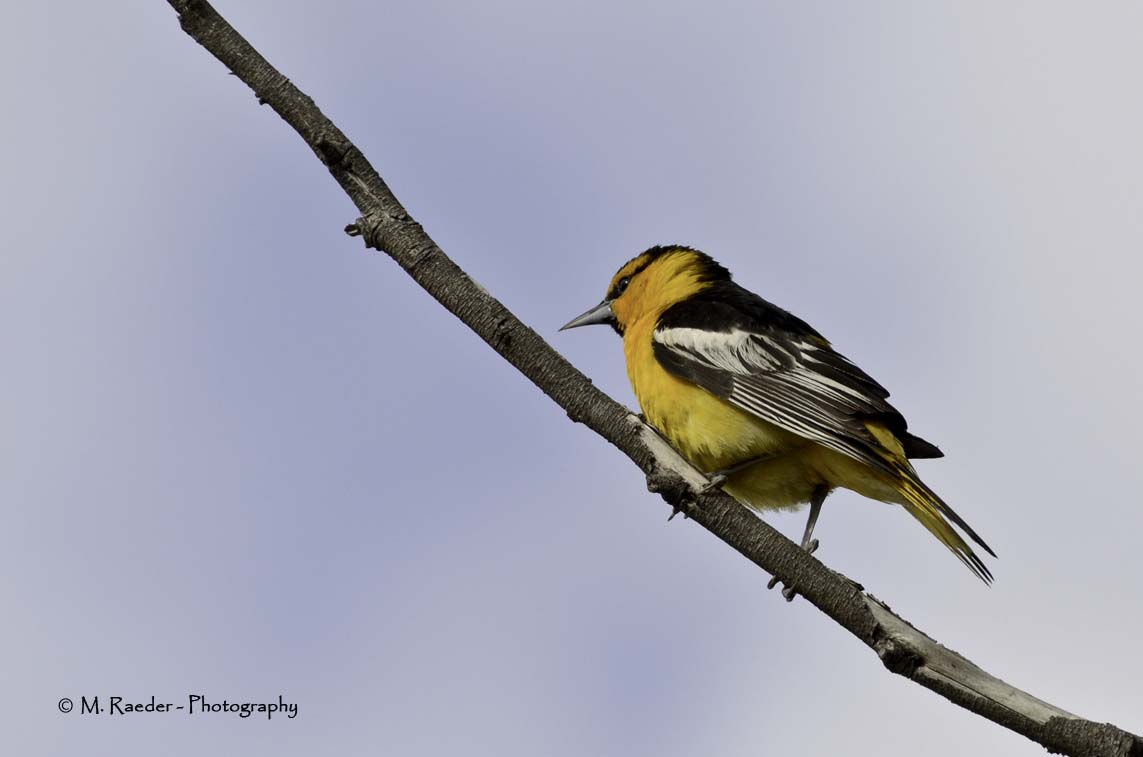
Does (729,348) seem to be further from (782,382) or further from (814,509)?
(814,509)

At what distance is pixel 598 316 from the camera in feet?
25.1

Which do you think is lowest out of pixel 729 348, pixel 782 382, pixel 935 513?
pixel 935 513

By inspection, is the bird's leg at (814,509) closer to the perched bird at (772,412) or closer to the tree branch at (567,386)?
the perched bird at (772,412)

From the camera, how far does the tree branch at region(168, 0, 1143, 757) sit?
4.50 metres

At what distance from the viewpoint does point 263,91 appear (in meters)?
4.60

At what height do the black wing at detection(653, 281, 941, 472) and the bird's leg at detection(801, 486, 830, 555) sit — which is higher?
the black wing at detection(653, 281, 941, 472)

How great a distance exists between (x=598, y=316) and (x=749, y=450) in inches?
84.3

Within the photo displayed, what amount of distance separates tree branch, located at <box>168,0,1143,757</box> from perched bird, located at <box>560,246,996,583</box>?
0.92 m

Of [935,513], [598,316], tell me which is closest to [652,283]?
[598,316]

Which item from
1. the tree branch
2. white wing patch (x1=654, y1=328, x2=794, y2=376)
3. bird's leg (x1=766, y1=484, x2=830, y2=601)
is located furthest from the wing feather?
the tree branch

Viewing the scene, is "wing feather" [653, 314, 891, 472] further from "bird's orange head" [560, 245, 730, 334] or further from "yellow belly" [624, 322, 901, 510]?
"bird's orange head" [560, 245, 730, 334]

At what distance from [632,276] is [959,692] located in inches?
153

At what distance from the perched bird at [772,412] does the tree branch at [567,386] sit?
0.92 meters

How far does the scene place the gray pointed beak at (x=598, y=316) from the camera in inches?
300
